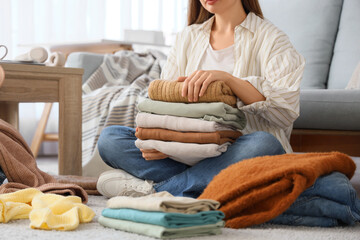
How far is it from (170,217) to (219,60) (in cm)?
82

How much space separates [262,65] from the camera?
1.59 m

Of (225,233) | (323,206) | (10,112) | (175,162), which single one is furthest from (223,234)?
(10,112)

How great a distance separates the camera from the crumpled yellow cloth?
111 cm

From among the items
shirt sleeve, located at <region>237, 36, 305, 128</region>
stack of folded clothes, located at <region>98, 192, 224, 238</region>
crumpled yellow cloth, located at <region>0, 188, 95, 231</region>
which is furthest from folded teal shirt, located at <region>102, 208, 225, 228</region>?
shirt sleeve, located at <region>237, 36, 305, 128</region>

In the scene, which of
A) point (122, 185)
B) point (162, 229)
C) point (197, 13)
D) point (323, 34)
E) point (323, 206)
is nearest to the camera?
Answer: point (162, 229)

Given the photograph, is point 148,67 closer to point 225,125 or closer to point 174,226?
point 225,125

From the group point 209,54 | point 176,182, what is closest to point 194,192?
point 176,182

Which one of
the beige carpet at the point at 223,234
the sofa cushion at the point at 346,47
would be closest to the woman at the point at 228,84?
the beige carpet at the point at 223,234

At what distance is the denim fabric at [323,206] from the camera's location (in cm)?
121

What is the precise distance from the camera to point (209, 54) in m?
1.72

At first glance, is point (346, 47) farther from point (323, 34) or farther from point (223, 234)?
point (223, 234)

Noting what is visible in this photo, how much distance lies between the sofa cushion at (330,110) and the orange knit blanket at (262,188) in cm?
72

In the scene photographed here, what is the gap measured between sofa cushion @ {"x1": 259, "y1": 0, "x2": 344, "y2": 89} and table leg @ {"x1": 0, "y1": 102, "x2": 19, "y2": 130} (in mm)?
1305

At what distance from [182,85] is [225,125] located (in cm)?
15
